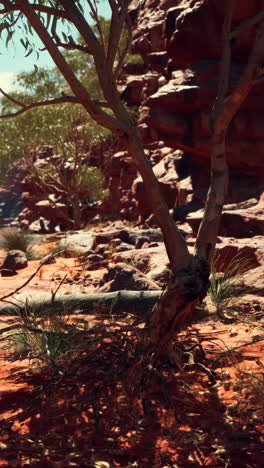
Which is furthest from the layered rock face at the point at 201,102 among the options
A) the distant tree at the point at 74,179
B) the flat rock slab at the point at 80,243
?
the distant tree at the point at 74,179

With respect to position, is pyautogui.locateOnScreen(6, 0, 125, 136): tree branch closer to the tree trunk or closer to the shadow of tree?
the tree trunk

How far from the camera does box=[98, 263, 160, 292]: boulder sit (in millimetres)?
7238

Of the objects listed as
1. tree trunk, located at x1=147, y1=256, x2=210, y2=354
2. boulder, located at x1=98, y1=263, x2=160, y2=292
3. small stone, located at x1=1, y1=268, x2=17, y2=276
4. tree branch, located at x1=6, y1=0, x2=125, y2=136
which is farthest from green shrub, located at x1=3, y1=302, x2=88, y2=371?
small stone, located at x1=1, y1=268, x2=17, y2=276

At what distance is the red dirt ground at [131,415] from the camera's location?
9.53ft

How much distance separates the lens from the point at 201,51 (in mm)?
14273

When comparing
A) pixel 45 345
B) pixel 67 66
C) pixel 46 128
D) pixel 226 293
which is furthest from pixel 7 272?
pixel 46 128

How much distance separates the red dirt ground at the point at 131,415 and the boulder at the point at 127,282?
8.92 ft

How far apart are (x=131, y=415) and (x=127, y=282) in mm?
3935

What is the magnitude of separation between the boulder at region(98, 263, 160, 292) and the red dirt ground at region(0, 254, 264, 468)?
2718 mm

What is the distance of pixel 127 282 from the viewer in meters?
7.30

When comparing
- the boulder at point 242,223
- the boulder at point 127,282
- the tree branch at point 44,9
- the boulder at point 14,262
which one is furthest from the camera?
the boulder at point 14,262

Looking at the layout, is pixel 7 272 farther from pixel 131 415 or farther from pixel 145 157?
pixel 131 415

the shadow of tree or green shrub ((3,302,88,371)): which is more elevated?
green shrub ((3,302,88,371))

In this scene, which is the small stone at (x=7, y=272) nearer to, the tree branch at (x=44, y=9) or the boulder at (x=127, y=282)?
the boulder at (x=127, y=282)
